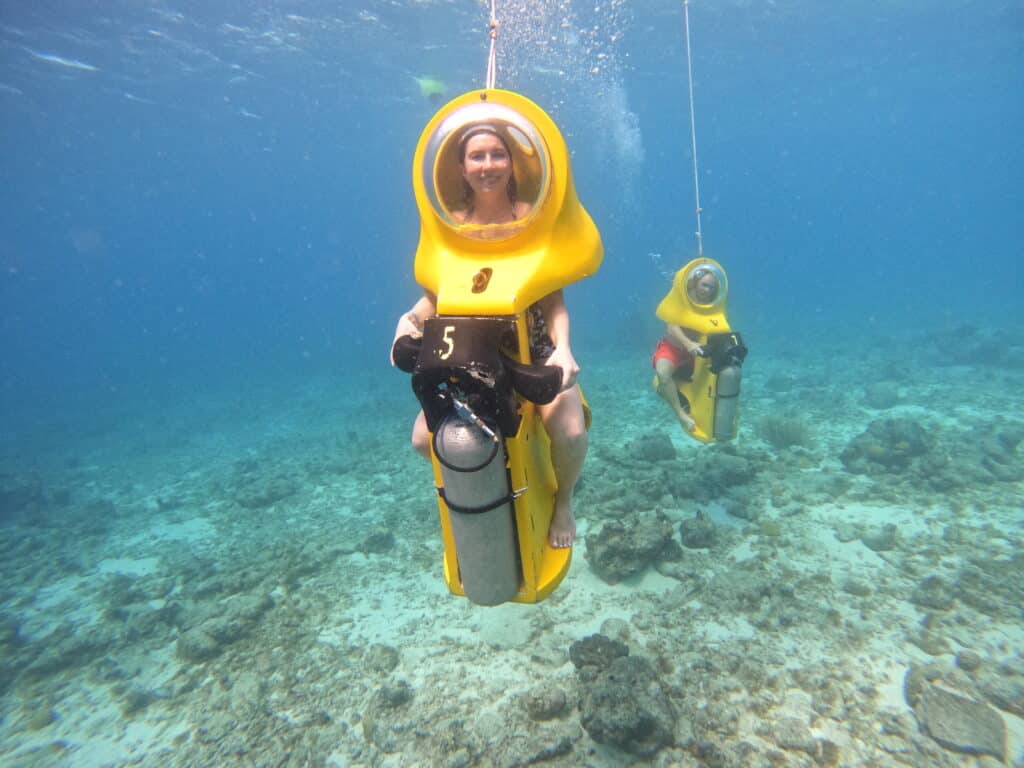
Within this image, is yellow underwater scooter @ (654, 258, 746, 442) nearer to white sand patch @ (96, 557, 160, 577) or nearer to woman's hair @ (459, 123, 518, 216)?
woman's hair @ (459, 123, 518, 216)

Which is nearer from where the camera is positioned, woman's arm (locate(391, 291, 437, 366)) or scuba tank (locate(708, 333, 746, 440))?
woman's arm (locate(391, 291, 437, 366))

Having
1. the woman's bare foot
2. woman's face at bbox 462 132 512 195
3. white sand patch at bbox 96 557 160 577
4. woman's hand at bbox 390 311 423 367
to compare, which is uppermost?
woman's face at bbox 462 132 512 195

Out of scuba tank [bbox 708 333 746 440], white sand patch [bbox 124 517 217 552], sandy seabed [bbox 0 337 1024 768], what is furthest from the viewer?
white sand patch [bbox 124 517 217 552]

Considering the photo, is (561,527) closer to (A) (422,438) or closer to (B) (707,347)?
(A) (422,438)

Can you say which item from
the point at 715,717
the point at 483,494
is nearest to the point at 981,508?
the point at 715,717

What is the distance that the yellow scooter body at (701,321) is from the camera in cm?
634

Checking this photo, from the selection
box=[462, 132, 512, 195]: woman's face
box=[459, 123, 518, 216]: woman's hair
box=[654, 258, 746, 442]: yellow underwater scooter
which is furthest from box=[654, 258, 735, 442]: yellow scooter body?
box=[462, 132, 512, 195]: woman's face

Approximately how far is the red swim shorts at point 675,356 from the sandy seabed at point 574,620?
1814 mm

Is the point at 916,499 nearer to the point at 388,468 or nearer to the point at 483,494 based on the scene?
the point at 483,494

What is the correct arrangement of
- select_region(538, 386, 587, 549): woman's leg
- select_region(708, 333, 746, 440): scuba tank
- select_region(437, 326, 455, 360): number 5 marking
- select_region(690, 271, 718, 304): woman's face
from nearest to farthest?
1. select_region(437, 326, 455, 360): number 5 marking
2. select_region(538, 386, 587, 549): woman's leg
3. select_region(708, 333, 746, 440): scuba tank
4. select_region(690, 271, 718, 304): woman's face

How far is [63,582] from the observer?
7824 mm

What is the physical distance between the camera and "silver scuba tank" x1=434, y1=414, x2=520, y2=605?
2.05m

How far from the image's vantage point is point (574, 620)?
511 cm

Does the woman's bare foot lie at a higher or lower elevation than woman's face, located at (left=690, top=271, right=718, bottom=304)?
Answer: lower
